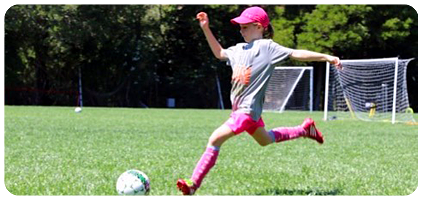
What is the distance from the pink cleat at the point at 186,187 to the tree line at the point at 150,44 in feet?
82.5

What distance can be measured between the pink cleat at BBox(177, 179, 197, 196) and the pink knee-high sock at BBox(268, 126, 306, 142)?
984mm

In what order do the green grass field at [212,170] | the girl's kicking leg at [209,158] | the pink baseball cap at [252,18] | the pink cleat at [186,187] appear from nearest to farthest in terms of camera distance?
the pink cleat at [186,187] → the girl's kicking leg at [209,158] → the pink baseball cap at [252,18] → the green grass field at [212,170]

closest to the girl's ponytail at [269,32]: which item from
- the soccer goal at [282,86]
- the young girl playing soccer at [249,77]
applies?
the young girl playing soccer at [249,77]

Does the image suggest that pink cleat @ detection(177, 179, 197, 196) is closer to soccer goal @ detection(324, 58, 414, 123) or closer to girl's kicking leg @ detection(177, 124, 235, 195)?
girl's kicking leg @ detection(177, 124, 235, 195)

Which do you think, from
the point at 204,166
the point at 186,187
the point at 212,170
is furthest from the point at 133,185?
the point at 212,170

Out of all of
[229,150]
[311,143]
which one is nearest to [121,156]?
[229,150]

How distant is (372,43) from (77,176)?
94.9 ft

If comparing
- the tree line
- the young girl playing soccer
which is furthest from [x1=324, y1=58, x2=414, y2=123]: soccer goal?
the young girl playing soccer

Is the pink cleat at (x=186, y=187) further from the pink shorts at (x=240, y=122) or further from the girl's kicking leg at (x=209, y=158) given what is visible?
the pink shorts at (x=240, y=122)

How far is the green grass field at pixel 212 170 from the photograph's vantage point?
4.93 metres

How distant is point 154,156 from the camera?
769 centimetres

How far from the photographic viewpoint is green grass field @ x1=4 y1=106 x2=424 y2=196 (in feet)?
16.2

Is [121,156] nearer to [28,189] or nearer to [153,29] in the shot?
[28,189]

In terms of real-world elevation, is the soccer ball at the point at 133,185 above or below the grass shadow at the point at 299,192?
above
